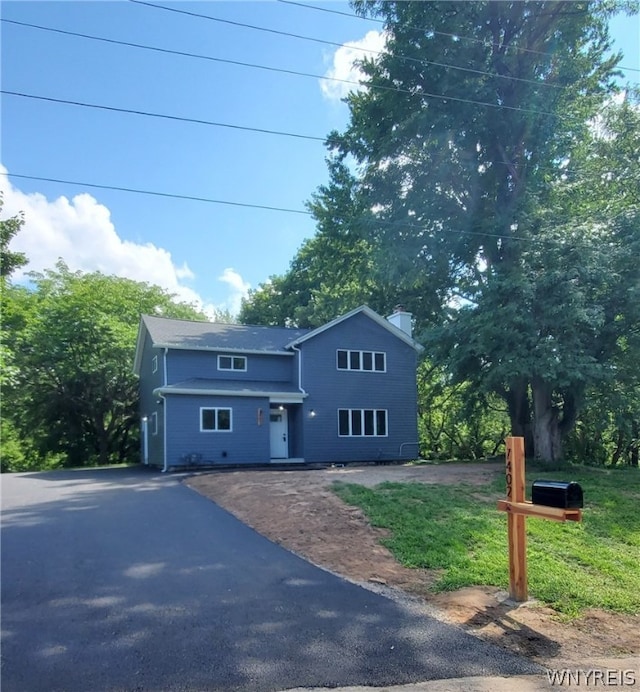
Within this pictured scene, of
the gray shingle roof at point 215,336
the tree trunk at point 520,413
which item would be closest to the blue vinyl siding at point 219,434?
the gray shingle roof at point 215,336

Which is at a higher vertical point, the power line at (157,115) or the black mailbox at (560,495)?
the power line at (157,115)

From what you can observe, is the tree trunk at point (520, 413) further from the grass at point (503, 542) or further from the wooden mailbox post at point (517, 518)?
the wooden mailbox post at point (517, 518)

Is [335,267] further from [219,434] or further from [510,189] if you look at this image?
[219,434]

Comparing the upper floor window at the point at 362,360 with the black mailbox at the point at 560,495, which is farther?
the upper floor window at the point at 362,360

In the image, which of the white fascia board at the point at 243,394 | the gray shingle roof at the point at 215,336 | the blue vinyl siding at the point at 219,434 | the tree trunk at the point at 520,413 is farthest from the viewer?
the gray shingle roof at the point at 215,336

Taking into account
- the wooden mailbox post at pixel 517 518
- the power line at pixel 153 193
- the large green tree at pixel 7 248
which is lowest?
the wooden mailbox post at pixel 517 518

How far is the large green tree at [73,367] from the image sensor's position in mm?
25797

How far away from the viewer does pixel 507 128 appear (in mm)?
17953

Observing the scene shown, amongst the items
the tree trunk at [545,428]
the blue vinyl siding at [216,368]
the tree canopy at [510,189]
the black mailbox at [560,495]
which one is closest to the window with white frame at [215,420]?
the blue vinyl siding at [216,368]

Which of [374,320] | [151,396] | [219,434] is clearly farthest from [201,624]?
[151,396]

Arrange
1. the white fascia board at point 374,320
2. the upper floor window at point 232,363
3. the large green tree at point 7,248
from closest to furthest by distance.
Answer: the large green tree at point 7,248, the upper floor window at point 232,363, the white fascia board at point 374,320

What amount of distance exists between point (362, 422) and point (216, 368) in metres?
6.26

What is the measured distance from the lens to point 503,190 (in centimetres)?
1925

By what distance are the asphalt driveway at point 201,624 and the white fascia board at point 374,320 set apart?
1376cm
